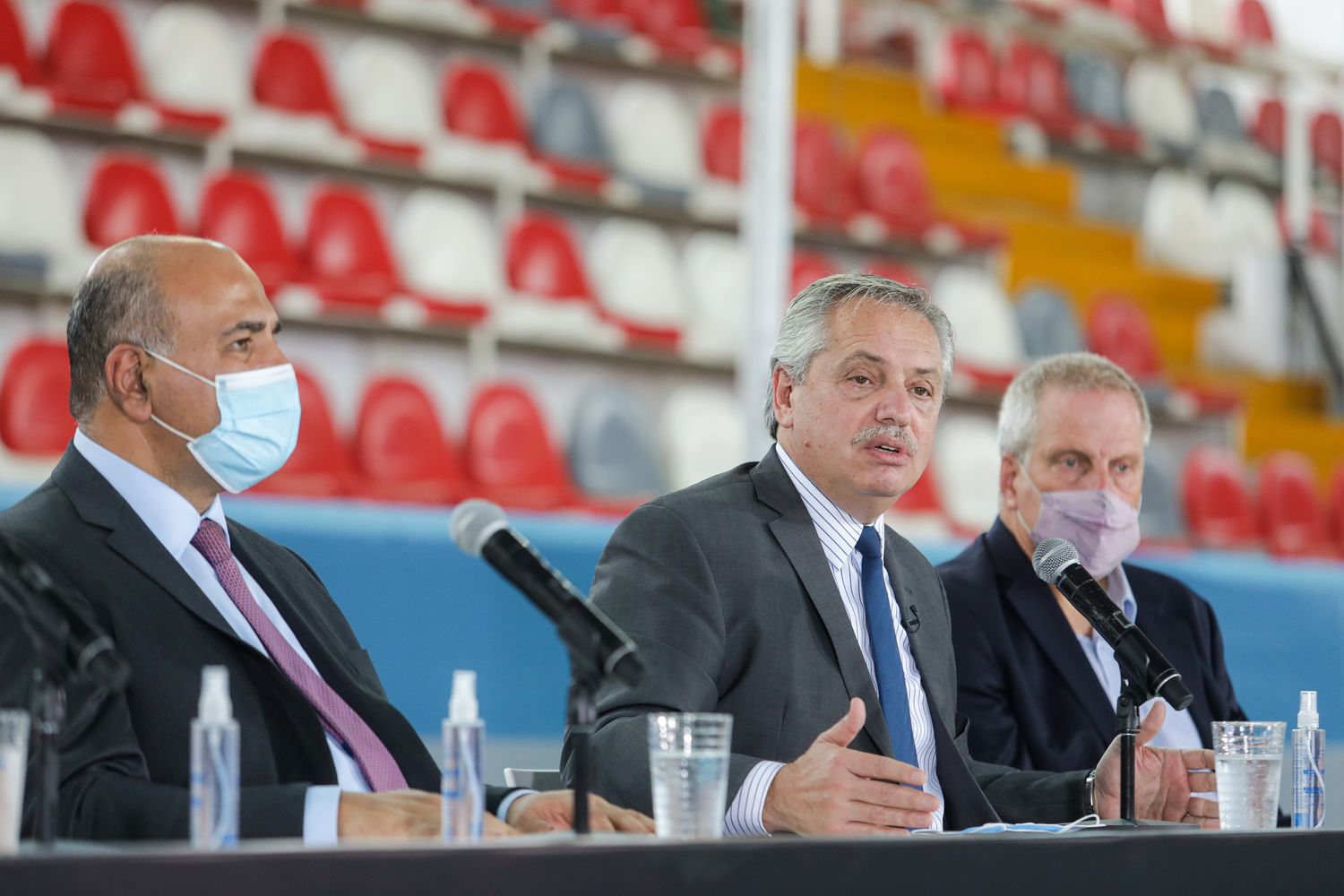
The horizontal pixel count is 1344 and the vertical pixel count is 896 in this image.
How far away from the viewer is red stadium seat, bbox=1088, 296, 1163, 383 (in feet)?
26.0

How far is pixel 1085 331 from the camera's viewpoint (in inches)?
315

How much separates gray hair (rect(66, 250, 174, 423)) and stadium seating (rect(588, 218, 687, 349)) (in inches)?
188

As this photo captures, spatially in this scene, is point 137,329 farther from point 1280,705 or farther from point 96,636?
point 1280,705

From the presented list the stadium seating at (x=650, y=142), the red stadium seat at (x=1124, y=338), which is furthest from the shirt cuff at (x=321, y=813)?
the red stadium seat at (x=1124, y=338)

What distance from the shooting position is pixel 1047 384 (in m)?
2.91

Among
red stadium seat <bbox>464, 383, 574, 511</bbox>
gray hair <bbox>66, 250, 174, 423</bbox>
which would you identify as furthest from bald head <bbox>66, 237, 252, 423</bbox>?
red stadium seat <bbox>464, 383, 574, 511</bbox>

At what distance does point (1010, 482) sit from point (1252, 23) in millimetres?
7607

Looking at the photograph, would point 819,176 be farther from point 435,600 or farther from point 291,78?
point 435,600

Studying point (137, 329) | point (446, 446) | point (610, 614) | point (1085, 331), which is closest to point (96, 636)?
point (137, 329)

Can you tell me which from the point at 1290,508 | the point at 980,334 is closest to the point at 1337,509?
the point at 1290,508

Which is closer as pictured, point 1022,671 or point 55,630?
point 55,630

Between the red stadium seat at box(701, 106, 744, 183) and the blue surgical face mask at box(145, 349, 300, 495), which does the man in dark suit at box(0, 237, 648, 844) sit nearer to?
the blue surgical face mask at box(145, 349, 300, 495)

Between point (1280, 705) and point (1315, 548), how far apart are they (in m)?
3.98

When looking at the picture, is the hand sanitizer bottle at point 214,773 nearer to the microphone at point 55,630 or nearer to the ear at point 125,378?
the microphone at point 55,630
